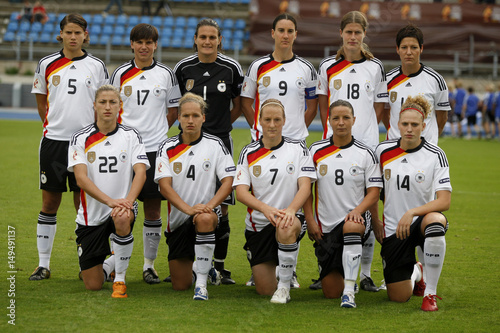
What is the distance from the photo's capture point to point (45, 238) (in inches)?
223

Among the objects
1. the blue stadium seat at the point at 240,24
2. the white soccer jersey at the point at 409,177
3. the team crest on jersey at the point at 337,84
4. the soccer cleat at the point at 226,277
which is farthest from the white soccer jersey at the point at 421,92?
the blue stadium seat at the point at 240,24

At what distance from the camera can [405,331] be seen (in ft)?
13.9

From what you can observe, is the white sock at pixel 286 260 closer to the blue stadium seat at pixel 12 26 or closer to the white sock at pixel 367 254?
the white sock at pixel 367 254

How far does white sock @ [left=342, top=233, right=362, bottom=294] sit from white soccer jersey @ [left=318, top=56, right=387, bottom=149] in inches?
38.4

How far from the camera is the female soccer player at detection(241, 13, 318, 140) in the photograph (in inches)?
223

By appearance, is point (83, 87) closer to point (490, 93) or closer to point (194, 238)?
point (194, 238)

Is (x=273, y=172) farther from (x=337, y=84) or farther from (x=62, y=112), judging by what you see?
(x=62, y=112)

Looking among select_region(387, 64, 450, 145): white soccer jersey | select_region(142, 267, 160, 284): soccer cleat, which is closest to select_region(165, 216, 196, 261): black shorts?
select_region(142, 267, 160, 284): soccer cleat

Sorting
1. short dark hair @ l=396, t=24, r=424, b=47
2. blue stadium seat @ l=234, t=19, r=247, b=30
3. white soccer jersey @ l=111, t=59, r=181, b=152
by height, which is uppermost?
blue stadium seat @ l=234, t=19, r=247, b=30

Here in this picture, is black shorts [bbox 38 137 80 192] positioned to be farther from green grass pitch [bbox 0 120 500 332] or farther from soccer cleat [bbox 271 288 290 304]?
soccer cleat [bbox 271 288 290 304]

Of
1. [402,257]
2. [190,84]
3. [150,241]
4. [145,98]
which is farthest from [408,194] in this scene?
[145,98]

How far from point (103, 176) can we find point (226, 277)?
140 centimetres

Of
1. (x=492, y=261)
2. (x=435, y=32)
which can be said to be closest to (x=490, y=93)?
(x=435, y=32)

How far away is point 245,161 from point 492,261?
2.82 meters
